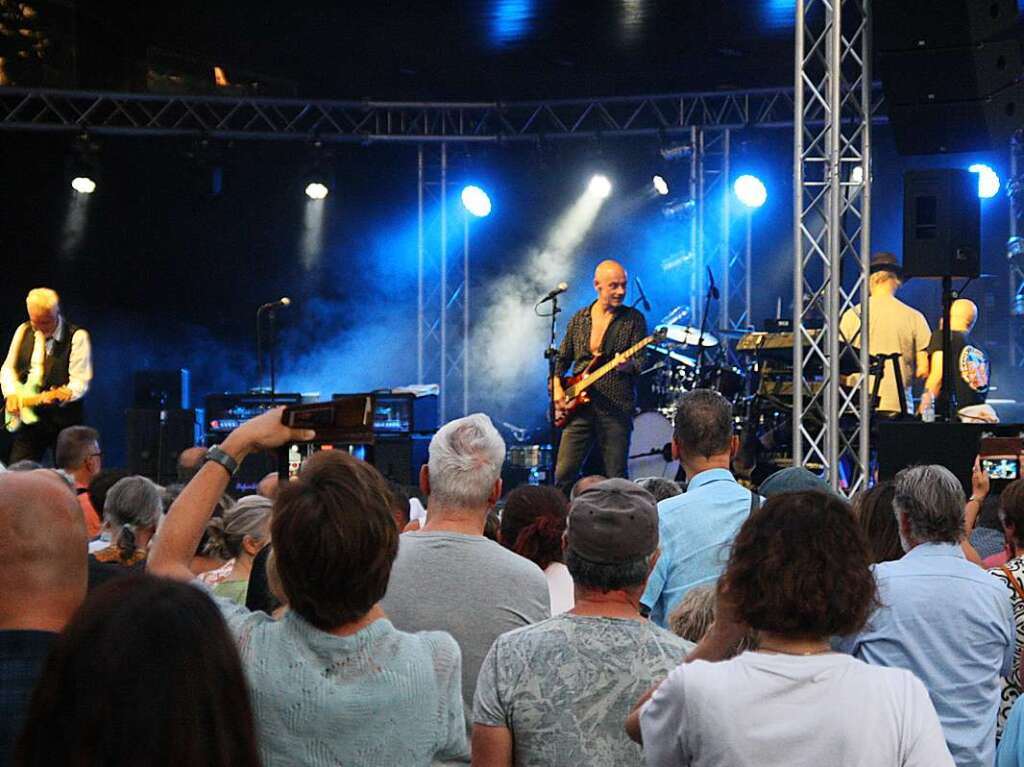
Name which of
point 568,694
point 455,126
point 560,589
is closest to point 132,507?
point 560,589

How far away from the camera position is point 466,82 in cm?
1482

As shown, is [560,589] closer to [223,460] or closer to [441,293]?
[223,460]

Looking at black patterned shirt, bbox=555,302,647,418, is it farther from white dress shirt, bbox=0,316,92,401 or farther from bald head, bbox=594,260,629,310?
white dress shirt, bbox=0,316,92,401

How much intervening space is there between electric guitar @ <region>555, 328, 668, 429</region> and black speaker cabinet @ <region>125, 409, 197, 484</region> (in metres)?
3.34

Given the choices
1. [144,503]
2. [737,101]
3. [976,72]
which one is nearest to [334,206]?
[737,101]

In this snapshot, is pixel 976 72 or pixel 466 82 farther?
pixel 466 82

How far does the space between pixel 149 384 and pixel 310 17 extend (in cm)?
375

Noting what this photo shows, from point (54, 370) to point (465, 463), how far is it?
23.1 ft

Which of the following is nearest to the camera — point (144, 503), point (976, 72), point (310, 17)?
point (144, 503)

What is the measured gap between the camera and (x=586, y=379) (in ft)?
31.0

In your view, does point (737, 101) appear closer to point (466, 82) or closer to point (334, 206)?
point (466, 82)

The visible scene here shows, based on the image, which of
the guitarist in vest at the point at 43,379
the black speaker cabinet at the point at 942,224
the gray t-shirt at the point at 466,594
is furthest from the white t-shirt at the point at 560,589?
the guitarist in vest at the point at 43,379

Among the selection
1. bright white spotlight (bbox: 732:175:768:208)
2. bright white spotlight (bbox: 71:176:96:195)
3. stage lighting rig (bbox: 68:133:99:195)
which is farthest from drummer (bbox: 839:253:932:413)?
bright white spotlight (bbox: 71:176:96:195)

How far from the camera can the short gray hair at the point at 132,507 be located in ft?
15.2
